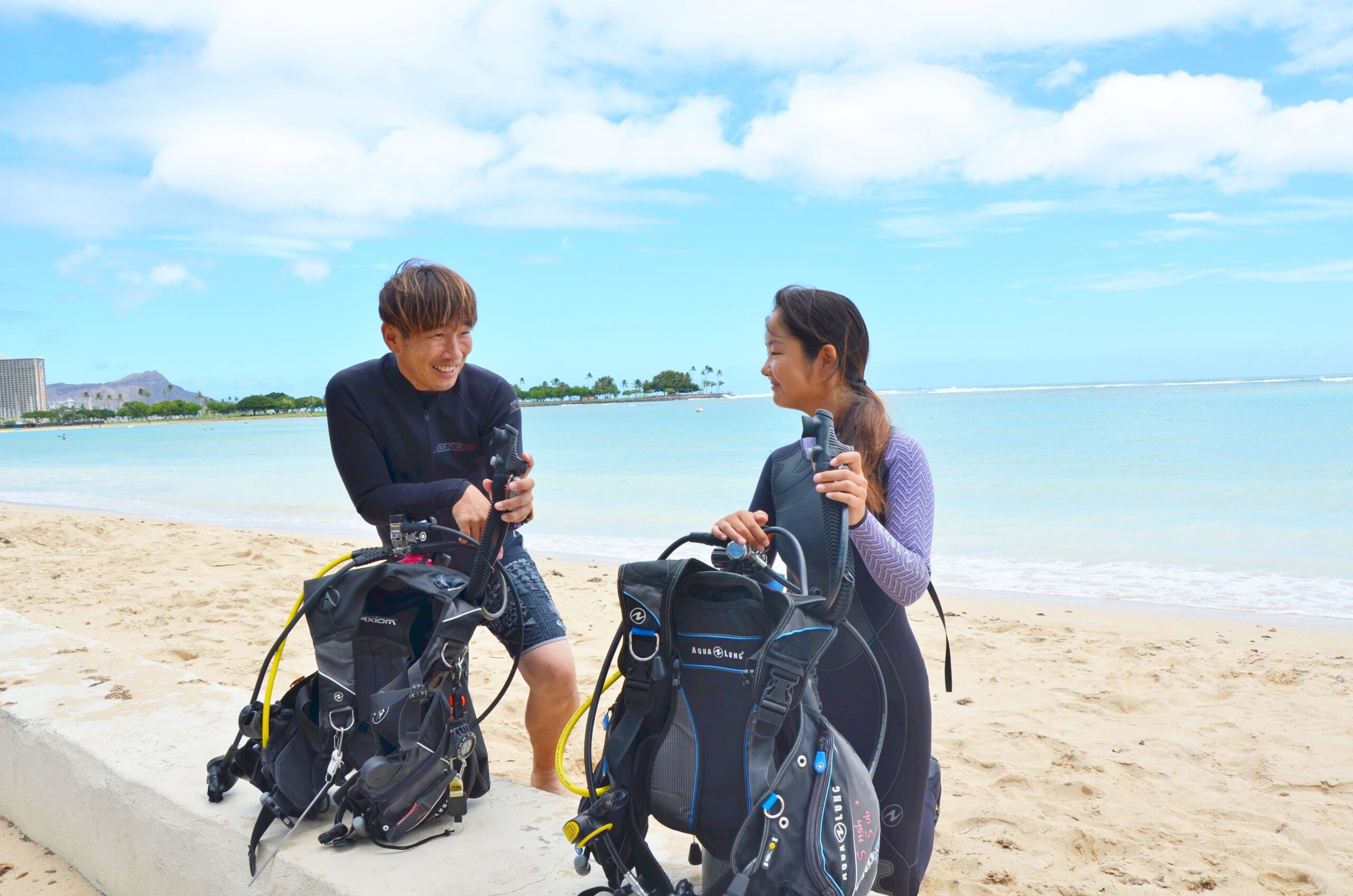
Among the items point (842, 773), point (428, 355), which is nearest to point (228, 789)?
point (428, 355)

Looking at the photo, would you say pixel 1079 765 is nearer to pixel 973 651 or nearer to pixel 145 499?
pixel 973 651

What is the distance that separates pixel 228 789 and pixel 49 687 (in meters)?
1.47

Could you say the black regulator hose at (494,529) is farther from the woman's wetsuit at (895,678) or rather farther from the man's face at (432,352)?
the woman's wetsuit at (895,678)

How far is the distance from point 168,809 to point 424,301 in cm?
159

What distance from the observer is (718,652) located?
1.67 meters

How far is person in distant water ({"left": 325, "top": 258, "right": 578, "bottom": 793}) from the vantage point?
253cm

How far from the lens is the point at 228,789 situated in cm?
248

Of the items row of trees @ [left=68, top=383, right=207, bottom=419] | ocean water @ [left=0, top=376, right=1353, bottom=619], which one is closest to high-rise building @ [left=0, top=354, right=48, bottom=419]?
row of trees @ [left=68, top=383, right=207, bottom=419]

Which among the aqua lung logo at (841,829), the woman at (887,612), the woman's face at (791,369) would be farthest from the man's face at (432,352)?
the aqua lung logo at (841,829)

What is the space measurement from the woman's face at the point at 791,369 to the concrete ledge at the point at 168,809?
4.19 ft

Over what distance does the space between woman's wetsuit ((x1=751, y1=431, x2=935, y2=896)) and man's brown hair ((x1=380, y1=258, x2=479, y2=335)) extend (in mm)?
1119

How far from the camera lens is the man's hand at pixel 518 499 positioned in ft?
6.82

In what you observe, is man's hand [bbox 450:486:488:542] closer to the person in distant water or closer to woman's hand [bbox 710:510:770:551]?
the person in distant water

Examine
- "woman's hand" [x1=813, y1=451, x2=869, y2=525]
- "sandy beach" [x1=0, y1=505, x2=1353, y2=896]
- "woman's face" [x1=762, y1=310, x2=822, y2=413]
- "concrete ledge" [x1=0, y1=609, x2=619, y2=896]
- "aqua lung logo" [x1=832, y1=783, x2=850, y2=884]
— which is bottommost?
"sandy beach" [x1=0, y1=505, x2=1353, y2=896]
